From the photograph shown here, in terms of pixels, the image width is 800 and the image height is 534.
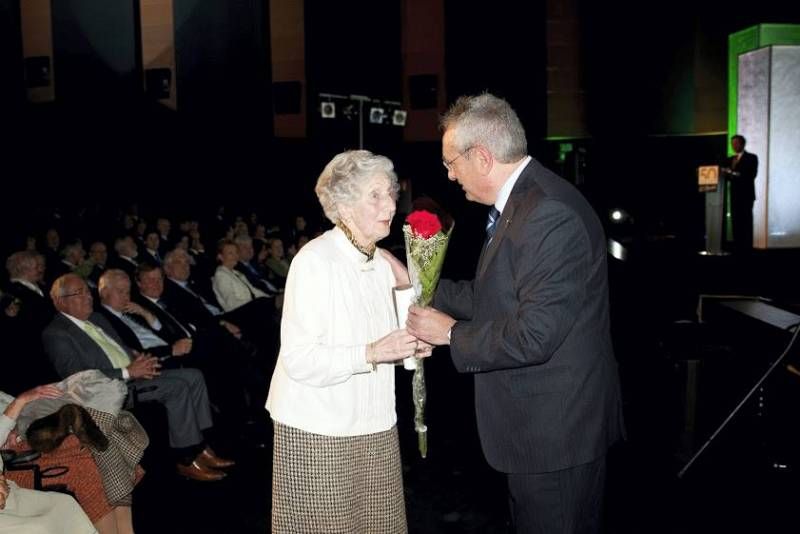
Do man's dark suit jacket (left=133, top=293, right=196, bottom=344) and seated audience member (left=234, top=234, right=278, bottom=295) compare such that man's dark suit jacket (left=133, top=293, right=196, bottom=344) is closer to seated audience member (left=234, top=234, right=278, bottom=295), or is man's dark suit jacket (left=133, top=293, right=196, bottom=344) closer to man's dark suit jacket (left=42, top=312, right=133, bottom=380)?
man's dark suit jacket (left=42, top=312, right=133, bottom=380)

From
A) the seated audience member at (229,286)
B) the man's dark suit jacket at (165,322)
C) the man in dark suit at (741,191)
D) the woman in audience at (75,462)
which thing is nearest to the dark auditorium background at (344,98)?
the man in dark suit at (741,191)

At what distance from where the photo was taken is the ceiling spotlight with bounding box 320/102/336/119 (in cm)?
1318

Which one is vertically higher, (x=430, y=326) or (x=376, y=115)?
(x=376, y=115)

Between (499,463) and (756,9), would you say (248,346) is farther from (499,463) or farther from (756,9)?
(756,9)

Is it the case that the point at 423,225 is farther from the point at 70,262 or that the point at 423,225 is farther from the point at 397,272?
the point at 70,262

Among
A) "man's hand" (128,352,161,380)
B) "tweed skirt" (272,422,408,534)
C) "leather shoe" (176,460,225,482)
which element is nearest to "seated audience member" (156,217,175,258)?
"leather shoe" (176,460,225,482)

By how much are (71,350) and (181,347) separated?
2.85 ft

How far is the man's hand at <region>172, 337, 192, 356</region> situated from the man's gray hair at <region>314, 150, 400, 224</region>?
2.96 meters

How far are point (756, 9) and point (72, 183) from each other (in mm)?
12161

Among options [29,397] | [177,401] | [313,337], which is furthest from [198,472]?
[313,337]

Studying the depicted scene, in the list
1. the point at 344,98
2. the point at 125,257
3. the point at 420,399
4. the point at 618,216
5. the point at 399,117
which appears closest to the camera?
the point at 420,399

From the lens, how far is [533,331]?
1.92 metres

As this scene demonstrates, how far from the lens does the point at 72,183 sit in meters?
14.4

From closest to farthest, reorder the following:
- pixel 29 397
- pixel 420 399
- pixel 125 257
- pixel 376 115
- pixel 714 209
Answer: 1. pixel 420 399
2. pixel 29 397
3. pixel 125 257
4. pixel 714 209
5. pixel 376 115
